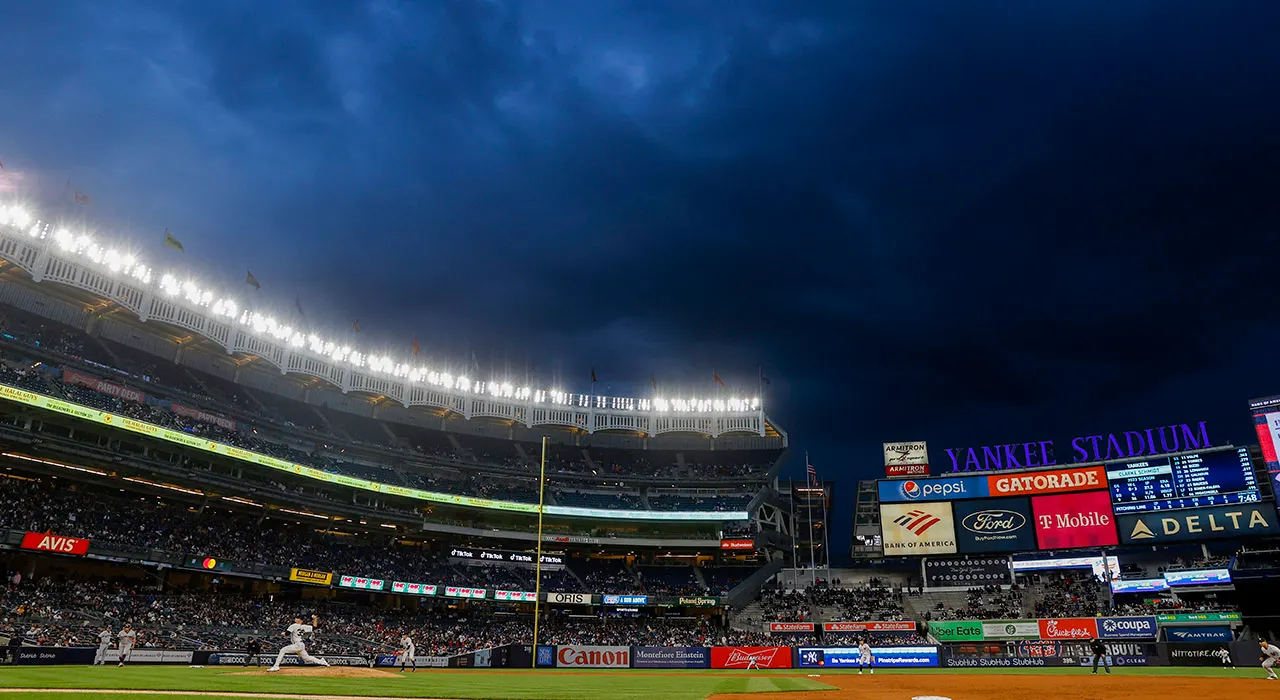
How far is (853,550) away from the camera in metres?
73.2

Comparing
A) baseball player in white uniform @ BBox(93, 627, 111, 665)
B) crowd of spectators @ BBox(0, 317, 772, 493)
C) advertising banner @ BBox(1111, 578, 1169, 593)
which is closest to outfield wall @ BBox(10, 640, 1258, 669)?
advertising banner @ BBox(1111, 578, 1169, 593)

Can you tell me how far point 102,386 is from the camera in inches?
2082

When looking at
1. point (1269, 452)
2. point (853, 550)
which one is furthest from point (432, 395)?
point (1269, 452)

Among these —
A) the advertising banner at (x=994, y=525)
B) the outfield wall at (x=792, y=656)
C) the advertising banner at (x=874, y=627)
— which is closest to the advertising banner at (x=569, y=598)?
the outfield wall at (x=792, y=656)

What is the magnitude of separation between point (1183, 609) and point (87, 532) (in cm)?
7431

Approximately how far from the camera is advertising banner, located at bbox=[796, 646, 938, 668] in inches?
2024

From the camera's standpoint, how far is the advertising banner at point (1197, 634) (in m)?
45.8

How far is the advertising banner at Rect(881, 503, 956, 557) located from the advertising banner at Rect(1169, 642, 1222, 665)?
60.4ft

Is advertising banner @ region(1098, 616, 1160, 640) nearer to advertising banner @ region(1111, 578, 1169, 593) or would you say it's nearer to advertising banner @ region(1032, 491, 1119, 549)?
A: advertising banner @ region(1111, 578, 1169, 593)

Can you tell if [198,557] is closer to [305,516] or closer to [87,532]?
[87,532]

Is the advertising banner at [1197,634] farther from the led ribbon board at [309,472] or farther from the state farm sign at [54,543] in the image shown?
the state farm sign at [54,543]

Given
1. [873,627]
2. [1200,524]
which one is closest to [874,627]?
[873,627]

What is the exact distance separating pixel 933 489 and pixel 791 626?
56.7 ft

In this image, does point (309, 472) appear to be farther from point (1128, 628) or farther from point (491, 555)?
point (1128, 628)
